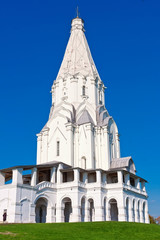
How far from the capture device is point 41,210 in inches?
1329

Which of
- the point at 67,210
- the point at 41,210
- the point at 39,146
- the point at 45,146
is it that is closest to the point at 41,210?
the point at 41,210

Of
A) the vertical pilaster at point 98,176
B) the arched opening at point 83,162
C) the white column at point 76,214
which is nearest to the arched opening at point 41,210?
the white column at point 76,214

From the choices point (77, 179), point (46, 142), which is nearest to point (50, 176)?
point (77, 179)

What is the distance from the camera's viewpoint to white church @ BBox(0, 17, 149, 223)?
101 feet

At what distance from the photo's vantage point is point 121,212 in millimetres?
32500

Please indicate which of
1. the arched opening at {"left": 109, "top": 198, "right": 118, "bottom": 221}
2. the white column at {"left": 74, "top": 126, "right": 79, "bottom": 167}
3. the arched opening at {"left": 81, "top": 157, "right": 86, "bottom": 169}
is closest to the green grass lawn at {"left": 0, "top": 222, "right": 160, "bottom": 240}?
the arched opening at {"left": 109, "top": 198, "right": 118, "bottom": 221}

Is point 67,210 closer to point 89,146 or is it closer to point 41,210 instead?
point 41,210

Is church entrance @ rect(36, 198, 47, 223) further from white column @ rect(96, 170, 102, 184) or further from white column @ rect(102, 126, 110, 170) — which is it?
white column @ rect(102, 126, 110, 170)

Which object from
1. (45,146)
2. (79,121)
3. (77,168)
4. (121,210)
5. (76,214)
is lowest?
(76,214)

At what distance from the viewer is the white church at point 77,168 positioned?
30719 mm

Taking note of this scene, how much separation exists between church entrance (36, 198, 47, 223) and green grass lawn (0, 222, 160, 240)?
1033cm

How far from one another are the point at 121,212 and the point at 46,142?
1436 cm

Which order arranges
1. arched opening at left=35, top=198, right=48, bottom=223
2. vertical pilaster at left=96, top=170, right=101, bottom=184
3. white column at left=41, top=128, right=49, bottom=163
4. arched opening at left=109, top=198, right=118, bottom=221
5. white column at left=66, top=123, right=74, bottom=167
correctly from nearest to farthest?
arched opening at left=35, top=198, right=48, bottom=223 → vertical pilaster at left=96, top=170, right=101, bottom=184 → arched opening at left=109, top=198, right=118, bottom=221 → white column at left=66, top=123, right=74, bottom=167 → white column at left=41, top=128, right=49, bottom=163

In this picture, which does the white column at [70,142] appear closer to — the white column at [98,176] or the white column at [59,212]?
the white column at [98,176]
